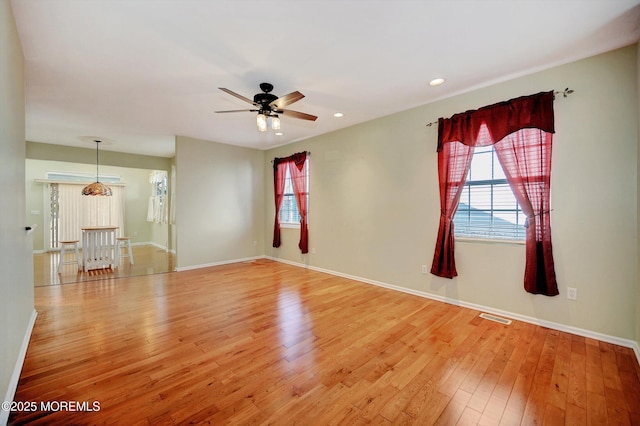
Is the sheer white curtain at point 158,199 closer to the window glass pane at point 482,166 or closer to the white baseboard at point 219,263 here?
the white baseboard at point 219,263

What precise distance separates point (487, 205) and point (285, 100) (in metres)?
2.67

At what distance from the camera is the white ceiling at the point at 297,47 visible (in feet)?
6.48

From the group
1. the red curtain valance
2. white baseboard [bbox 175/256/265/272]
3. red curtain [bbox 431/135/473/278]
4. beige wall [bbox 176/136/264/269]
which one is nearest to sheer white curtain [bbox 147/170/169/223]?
beige wall [bbox 176/136/264/269]

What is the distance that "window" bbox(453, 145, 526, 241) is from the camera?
10.0ft

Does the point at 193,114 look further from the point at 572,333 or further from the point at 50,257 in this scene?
the point at 50,257

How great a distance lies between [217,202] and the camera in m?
5.92

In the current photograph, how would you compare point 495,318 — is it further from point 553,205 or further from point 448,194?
point 448,194

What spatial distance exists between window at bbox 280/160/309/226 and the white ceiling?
2.38m

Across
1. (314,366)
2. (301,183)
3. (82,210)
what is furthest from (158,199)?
(314,366)

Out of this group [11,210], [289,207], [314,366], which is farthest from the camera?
[289,207]

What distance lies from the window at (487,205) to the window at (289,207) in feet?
11.2

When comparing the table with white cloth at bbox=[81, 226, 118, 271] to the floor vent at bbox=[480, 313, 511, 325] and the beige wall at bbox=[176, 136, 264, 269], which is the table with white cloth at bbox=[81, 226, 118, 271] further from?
the floor vent at bbox=[480, 313, 511, 325]

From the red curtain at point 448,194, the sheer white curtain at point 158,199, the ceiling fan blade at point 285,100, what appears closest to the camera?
the ceiling fan blade at point 285,100

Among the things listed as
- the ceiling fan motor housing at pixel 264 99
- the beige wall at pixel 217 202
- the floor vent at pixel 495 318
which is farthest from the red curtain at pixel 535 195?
→ the beige wall at pixel 217 202
